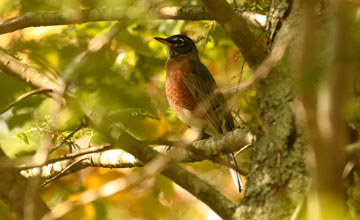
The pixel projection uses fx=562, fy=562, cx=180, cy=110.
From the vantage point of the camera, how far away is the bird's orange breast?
5.11 m

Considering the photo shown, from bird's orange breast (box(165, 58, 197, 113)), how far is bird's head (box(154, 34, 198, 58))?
0.08 meters

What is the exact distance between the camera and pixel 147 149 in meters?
2.25

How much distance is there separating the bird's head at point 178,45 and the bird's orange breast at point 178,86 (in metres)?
0.08

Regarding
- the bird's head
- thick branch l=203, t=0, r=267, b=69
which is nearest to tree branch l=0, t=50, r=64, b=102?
thick branch l=203, t=0, r=267, b=69

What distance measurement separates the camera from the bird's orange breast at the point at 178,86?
16.8 ft

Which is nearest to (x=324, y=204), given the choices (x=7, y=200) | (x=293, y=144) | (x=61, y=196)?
(x=293, y=144)

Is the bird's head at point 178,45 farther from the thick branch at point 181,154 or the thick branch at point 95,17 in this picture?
the thick branch at point 181,154

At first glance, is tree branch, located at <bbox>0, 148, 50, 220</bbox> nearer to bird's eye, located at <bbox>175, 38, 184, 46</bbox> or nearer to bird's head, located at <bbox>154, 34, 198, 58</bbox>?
bird's head, located at <bbox>154, 34, 198, 58</bbox>

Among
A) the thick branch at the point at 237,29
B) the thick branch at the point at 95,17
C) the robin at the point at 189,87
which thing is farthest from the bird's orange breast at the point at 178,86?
the thick branch at the point at 237,29

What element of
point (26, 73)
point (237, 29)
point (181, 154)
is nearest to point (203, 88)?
point (181, 154)

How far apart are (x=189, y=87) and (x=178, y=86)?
103mm

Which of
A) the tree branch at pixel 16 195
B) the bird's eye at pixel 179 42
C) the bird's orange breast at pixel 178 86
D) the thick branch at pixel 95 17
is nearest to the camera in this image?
the tree branch at pixel 16 195

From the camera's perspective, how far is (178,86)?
5254 millimetres

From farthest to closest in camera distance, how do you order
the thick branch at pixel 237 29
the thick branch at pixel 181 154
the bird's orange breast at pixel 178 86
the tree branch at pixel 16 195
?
the bird's orange breast at pixel 178 86 < the thick branch at pixel 181 154 < the thick branch at pixel 237 29 < the tree branch at pixel 16 195
